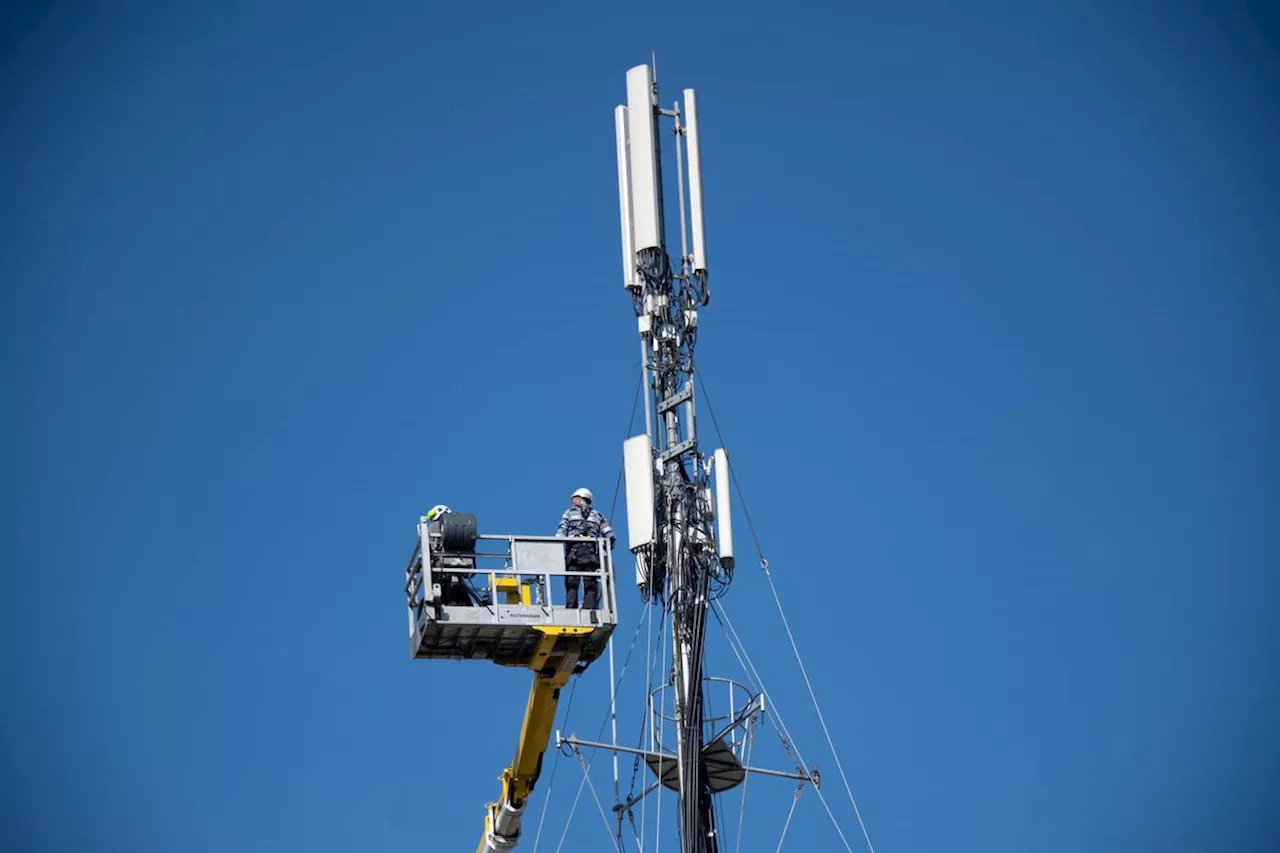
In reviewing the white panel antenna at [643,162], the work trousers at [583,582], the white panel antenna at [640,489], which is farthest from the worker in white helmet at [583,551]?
the white panel antenna at [643,162]

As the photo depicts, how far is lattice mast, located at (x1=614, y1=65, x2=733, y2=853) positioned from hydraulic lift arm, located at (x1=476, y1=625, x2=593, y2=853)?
10.2ft

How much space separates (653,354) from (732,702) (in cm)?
846

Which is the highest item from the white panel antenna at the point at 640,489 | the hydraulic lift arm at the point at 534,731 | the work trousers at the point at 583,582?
the white panel antenna at the point at 640,489

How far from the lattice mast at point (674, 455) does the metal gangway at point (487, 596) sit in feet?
13.9

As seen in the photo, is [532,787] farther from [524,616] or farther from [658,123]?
[658,123]

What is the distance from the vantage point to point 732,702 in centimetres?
5262

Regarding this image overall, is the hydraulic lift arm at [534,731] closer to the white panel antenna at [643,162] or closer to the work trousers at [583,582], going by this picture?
the work trousers at [583,582]

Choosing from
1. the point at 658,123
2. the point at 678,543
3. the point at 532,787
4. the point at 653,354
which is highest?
the point at 658,123

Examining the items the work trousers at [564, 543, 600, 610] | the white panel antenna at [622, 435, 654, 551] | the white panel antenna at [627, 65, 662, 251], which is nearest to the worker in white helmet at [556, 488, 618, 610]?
the work trousers at [564, 543, 600, 610]

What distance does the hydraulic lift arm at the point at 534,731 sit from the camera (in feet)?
160

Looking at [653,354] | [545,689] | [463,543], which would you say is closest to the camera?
[463,543]

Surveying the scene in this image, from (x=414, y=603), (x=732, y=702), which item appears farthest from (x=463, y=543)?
(x=732, y=702)

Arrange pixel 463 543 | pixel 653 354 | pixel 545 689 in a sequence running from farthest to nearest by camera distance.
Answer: pixel 653 354 → pixel 545 689 → pixel 463 543

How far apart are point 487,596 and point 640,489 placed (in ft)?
18.9
